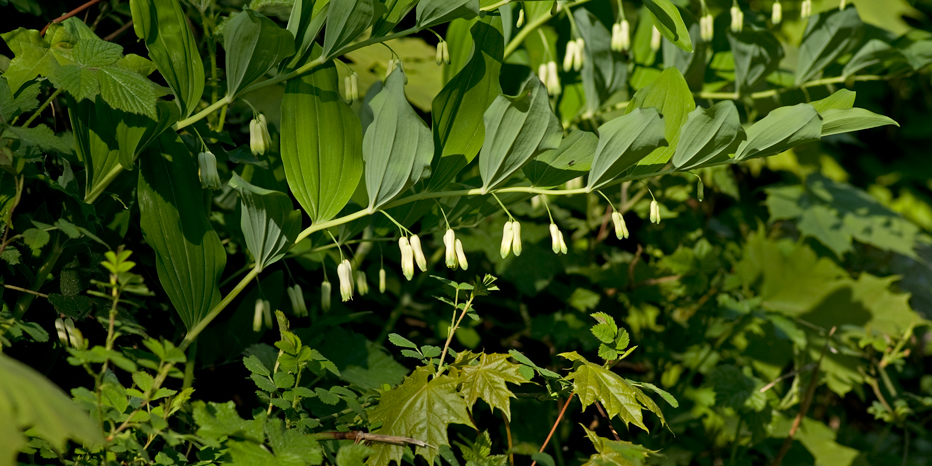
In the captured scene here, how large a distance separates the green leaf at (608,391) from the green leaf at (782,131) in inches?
15.2

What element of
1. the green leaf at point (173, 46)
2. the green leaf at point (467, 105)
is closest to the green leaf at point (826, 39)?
the green leaf at point (467, 105)

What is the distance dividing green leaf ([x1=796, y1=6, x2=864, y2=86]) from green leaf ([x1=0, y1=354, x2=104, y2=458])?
182 cm

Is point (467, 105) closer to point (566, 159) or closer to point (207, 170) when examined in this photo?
point (566, 159)

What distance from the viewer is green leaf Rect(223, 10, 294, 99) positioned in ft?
2.80

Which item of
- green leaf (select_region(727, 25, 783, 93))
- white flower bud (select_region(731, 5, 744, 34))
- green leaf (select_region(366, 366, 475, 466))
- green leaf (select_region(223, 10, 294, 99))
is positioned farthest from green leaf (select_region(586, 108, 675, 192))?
green leaf (select_region(727, 25, 783, 93))

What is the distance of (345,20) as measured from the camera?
0.91m

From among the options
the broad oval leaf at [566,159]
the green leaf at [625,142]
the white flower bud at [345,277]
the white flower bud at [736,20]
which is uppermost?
the white flower bud at [736,20]

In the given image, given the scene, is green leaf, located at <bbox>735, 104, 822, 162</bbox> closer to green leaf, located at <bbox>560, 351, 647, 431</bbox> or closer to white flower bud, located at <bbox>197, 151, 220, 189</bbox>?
green leaf, located at <bbox>560, 351, 647, 431</bbox>

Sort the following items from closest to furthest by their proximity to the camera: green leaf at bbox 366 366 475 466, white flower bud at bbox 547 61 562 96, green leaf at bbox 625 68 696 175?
green leaf at bbox 366 366 475 466 → green leaf at bbox 625 68 696 175 → white flower bud at bbox 547 61 562 96

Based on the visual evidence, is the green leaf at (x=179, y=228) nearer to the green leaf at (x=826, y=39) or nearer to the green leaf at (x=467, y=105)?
the green leaf at (x=467, y=105)

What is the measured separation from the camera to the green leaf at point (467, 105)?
1.06 meters

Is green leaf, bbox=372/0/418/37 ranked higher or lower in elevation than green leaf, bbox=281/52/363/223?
higher

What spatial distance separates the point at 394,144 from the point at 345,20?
0.64ft

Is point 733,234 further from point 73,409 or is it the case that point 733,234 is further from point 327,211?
point 73,409
